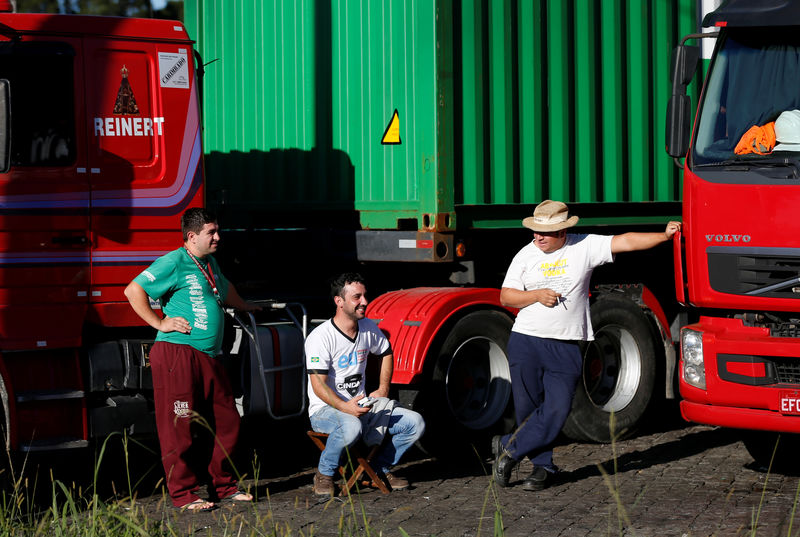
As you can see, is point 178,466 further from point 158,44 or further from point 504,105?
point 504,105

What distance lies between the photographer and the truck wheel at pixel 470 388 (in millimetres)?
7887

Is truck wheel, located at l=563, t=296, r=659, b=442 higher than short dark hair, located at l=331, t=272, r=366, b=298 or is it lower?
lower

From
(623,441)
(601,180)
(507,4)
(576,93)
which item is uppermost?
(507,4)

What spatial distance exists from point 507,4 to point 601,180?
4.97 feet

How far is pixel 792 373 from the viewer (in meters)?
6.65

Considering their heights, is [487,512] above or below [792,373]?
below

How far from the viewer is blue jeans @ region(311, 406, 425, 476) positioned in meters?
6.95

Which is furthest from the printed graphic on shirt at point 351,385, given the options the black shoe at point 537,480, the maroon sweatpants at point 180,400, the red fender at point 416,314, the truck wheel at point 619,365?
the truck wheel at point 619,365

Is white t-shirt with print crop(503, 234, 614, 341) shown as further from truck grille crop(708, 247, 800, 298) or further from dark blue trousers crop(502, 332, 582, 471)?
truck grille crop(708, 247, 800, 298)

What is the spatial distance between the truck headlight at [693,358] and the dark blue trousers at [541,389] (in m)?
0.63

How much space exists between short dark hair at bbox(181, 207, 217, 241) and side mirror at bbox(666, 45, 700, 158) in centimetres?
278

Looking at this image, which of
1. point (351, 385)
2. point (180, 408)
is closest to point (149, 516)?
point (180, 408)

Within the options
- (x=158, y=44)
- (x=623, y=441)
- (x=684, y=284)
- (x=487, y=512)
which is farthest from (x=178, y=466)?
(x=623, y=441)

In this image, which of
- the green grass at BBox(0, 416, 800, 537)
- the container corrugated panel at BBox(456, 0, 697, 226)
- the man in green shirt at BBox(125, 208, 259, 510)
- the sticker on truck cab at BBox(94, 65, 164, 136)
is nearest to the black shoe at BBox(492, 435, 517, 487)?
the green grass at BBox(0, 416, 800, 537)
